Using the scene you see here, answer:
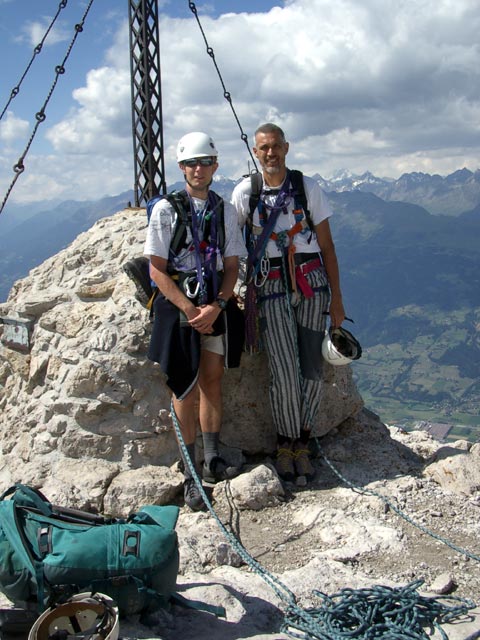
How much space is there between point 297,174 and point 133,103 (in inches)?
106

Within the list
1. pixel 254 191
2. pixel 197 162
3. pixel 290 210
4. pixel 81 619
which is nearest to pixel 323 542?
pixel 81 619

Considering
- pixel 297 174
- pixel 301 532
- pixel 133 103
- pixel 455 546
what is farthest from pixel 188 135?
pixel 455 546

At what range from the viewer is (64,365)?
20.8 ft

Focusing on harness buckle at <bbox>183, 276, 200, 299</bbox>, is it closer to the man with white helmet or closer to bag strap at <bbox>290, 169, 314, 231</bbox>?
the man with white helmet

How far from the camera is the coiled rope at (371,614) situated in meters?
3.81

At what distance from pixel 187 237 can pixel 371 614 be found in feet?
10.6

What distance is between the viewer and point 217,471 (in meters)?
5.96

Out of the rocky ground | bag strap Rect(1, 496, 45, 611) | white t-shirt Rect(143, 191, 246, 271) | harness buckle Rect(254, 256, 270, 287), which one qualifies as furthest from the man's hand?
bag strap Rect(1, 496, 45, 611)

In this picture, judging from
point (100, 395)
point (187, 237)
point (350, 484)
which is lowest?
point (350, 484)

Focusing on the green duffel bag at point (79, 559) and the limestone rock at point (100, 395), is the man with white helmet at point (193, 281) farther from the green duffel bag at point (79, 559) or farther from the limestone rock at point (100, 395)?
the green duffel bag at point (79, 559)

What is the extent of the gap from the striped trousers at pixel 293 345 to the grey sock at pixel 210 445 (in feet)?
2.20

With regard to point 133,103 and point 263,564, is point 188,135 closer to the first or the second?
point 133,103

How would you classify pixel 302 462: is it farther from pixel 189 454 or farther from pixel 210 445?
pixel 189 454

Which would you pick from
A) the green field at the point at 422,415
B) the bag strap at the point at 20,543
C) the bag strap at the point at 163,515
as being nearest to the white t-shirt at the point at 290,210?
the bag strap at the point at 163,515
